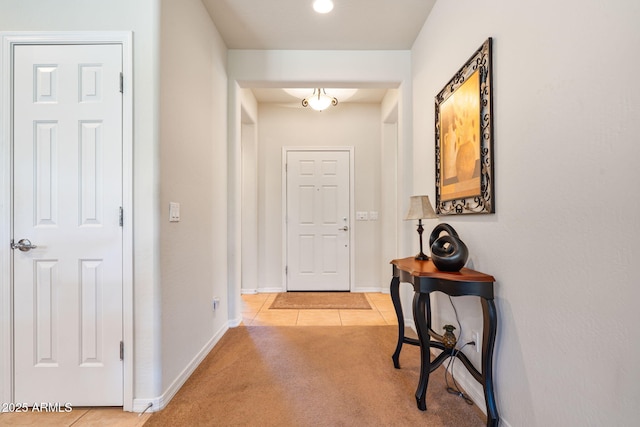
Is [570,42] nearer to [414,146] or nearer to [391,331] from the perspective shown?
[414,146]

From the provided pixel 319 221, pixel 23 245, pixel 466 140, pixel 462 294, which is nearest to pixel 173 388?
pixel 23 245

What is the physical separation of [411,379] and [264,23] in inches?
116

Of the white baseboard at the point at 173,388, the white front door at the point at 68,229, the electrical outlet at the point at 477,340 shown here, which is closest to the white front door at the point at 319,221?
the white baseboard at the point at 173,388

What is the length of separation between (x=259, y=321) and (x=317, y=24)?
2.82m

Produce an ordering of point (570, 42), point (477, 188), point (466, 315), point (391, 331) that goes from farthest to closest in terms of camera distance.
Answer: point (391, 331) → point (466, 315) → point (477, 188) → point (570, 42)

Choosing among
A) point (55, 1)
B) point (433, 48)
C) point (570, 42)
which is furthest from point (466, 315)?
point (55, 1)

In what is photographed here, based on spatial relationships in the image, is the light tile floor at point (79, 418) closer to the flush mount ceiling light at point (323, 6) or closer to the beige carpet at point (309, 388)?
the beige carpet at point (309, 388)

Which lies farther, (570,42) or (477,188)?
(477,188)

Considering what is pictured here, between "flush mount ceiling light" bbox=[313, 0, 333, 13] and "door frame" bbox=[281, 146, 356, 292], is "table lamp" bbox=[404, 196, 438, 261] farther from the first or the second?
"door frame" bbox=[281, 146, 356, 292]

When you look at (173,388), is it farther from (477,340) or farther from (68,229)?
(477,340)

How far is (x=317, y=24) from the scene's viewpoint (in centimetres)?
240

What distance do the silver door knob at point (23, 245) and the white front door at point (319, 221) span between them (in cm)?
273

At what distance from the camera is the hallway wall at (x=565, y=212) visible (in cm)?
84

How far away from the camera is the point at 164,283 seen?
1.63 meters
